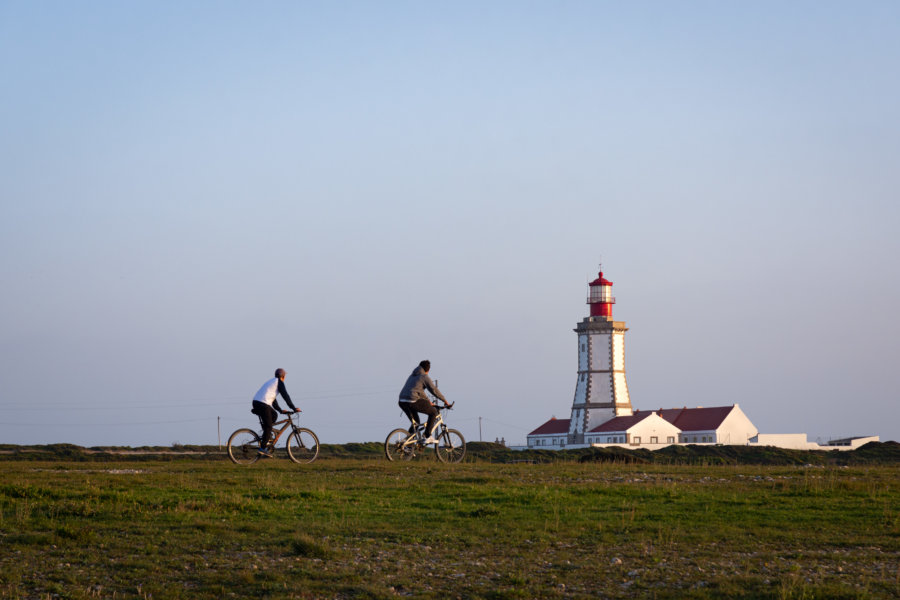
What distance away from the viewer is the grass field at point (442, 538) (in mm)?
10156

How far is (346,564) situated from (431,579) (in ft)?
3.57

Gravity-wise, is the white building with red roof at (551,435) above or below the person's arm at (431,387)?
below

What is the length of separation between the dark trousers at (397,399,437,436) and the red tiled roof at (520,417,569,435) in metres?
75.9

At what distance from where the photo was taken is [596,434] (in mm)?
91750

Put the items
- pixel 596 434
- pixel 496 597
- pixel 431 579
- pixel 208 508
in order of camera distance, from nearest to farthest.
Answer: pixel 496 597
pixel 431 579
pixel 208 508
pixel 596 434

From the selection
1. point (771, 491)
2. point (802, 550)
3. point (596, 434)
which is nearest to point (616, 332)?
point (596, 434)

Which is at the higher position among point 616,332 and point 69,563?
point 616,332

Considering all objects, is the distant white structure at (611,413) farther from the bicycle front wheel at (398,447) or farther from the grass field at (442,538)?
the grass field at (442,538)

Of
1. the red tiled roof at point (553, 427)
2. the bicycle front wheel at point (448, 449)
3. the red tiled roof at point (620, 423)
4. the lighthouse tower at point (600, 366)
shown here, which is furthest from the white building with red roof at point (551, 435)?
the bicycle front wheel at point (448, 449)

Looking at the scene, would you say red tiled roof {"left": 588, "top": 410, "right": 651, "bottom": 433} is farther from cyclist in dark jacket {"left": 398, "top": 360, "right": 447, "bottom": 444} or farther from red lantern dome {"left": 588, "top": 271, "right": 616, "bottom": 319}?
cyclist in dark jacket {"left": 398, "top": 360, "right": 447, "bottom": 444}

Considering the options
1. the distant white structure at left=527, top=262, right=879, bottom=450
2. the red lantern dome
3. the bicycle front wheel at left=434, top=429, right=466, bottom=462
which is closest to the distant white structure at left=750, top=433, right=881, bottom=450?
the distant white structure at left=527, top=262, right=879, bottom=450

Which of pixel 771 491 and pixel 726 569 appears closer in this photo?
pixel 726 569

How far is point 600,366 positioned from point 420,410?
234 ft

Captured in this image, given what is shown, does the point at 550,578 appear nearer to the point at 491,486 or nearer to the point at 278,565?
the point at 278,565
